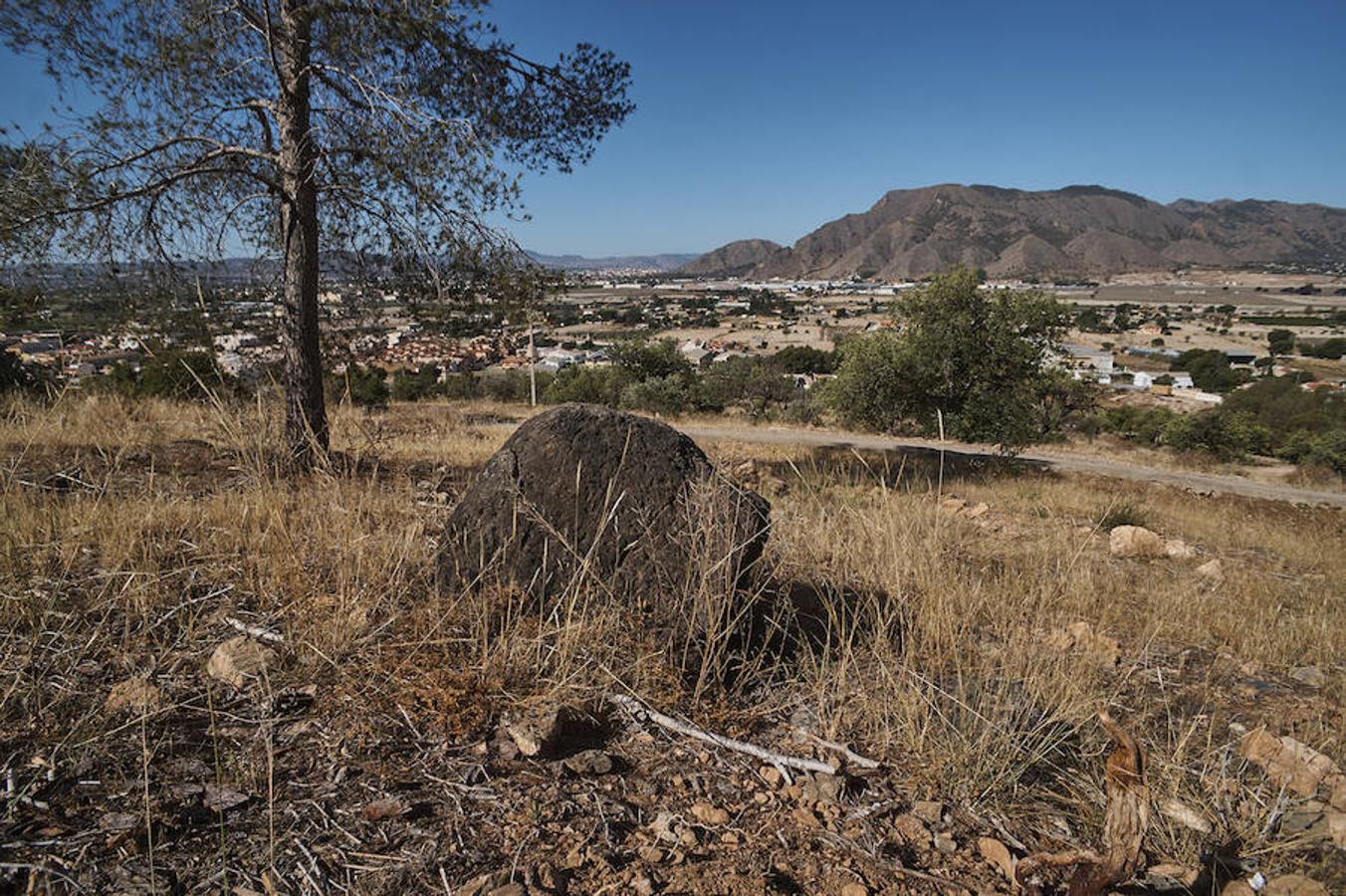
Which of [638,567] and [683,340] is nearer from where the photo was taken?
[638,567]

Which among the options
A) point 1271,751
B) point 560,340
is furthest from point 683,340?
point 1271,751

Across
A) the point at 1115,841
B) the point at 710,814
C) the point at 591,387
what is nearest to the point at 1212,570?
the point at 1115,841

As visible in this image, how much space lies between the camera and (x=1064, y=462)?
775 inches

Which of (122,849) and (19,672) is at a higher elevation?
(19,672)

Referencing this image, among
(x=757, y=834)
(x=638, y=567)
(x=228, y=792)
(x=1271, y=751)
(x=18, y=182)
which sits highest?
(x=18, y=182)

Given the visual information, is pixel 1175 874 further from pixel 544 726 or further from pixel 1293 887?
pixel 544 726

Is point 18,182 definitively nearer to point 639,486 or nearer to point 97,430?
point 97,430

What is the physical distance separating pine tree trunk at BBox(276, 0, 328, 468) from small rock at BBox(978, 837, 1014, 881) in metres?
5.80

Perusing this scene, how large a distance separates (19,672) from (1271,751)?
4.41 m

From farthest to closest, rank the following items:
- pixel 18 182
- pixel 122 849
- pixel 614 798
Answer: pixel 18 182, pixel 614 798, pixel 122 849

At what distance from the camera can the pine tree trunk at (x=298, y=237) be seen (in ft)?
19.4

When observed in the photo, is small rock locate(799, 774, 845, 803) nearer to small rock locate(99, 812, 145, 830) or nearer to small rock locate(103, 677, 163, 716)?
small rock locate(99, 812, 145, 830)

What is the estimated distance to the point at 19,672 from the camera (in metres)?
1.88

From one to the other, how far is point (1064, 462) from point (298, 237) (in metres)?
20.9
